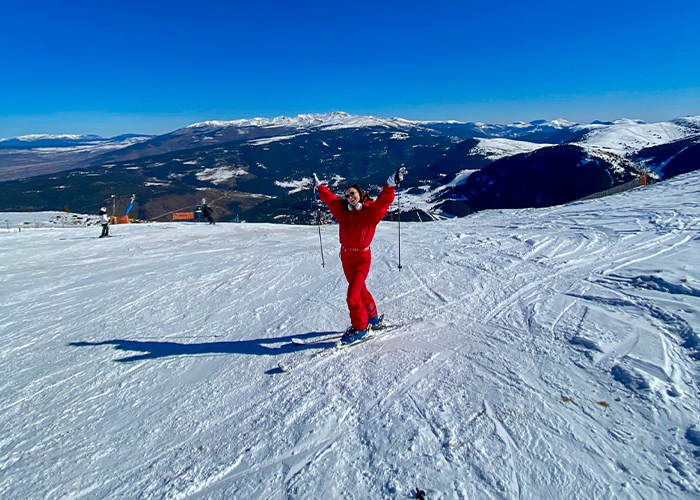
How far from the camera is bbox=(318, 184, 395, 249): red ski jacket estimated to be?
4773 millimetres

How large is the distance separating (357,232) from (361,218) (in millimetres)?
191

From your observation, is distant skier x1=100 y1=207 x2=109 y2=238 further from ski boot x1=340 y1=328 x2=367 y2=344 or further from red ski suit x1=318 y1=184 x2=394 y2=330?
ski boot x1=340 y1=328 x2=367 y2=344

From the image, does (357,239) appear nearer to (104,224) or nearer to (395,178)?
(395,178)

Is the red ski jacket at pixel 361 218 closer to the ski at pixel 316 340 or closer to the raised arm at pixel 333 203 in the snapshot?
the raised arm at pixel 333 203

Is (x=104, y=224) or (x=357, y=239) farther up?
(x=357, y=239)

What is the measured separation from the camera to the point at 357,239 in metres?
4.95

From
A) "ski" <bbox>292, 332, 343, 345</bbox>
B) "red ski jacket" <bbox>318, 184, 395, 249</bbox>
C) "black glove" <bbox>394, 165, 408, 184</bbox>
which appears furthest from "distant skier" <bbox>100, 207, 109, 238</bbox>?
"black glove" <bbox>394, 165, 408, 184</bbox>

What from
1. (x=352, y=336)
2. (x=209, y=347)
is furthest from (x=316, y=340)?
(x=209, y=347)

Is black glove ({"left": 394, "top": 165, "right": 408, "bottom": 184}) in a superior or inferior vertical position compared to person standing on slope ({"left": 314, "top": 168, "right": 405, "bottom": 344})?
superior

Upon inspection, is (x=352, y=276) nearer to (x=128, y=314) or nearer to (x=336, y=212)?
(x=336, y=212)

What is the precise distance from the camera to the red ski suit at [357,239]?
487cm

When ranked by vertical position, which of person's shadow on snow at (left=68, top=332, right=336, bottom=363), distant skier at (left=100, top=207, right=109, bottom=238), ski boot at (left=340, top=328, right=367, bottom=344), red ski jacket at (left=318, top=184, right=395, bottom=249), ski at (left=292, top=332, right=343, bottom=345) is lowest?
person's shadow on snow at (left=68, top=332, right=336, bottom=363)

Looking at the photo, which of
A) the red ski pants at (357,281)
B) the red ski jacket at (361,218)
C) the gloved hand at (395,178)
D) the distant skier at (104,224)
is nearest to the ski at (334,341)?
the red ski pants at (357,281)

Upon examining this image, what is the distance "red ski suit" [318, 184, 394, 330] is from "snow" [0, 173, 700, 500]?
1.93 feet
